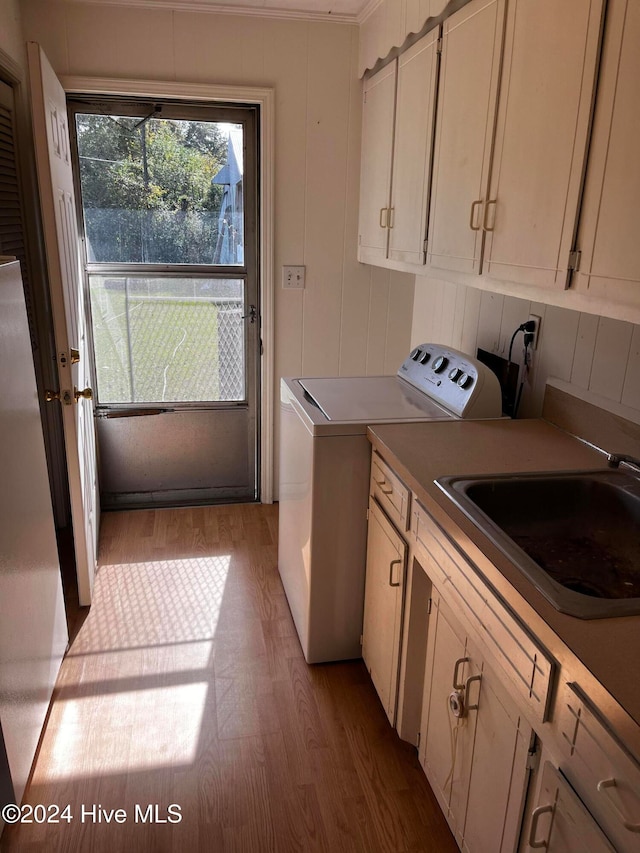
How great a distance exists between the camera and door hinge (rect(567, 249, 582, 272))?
4.83 feet

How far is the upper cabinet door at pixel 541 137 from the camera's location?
142cm

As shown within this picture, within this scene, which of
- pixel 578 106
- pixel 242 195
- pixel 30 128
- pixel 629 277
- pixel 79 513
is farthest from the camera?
pixel 242 195

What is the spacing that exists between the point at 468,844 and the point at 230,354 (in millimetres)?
2502

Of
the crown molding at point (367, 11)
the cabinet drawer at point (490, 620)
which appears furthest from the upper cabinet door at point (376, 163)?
the cabinet drawer at point (490, 620)

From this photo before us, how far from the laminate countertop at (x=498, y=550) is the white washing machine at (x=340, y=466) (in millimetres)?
105

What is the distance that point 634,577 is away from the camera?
4.62 ft

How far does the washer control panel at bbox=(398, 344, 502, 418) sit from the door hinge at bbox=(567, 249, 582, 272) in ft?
2.23

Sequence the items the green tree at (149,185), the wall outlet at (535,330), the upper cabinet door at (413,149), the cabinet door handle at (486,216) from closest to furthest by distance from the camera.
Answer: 1. the cabinet door handle at (486,216)
2. the wall outlet at (535,330)
3. the upper cabinet door at (413,149)
4. the green tree at (149,185)

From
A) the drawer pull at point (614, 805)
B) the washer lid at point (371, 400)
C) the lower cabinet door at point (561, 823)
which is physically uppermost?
the washer lid at point (371, 400)

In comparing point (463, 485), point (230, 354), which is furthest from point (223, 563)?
point (463, 485)

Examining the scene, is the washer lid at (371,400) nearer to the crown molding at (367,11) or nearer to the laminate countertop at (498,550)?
the laminate countertop at (498,550)

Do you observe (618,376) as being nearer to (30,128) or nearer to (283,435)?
(283,435)

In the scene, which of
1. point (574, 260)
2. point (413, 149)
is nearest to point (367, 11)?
point (413, 149)

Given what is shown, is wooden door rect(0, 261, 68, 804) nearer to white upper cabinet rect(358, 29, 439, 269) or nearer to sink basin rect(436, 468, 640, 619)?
sink basin rect(436, 468, 640, 619)
